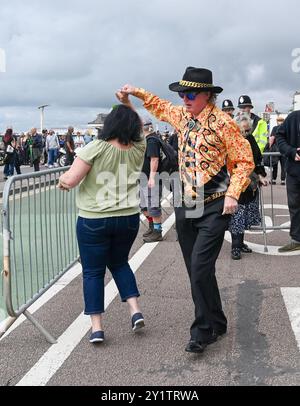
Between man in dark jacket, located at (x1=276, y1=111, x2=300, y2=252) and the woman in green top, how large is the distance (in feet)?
11.0

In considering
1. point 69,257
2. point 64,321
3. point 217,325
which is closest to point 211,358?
point 217,325

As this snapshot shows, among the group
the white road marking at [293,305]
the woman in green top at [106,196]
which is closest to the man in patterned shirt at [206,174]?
the woman in green top at [106,196]

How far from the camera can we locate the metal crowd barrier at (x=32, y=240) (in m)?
3.94

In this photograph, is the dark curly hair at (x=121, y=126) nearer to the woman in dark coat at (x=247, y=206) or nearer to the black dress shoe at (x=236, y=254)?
the woman in dark coat at (x=247, y=206)

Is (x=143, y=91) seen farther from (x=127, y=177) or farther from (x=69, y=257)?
(x=69, y=257)

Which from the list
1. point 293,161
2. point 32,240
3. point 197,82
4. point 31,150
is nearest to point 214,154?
point 197,82

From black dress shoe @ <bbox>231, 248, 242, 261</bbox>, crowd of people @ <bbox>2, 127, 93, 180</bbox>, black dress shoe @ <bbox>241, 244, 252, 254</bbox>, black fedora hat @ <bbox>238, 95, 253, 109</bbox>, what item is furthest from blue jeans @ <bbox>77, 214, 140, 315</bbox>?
crowd of people @ <bbox>2, 127, 93, 180</bbox>

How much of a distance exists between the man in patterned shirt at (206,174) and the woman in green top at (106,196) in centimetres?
40

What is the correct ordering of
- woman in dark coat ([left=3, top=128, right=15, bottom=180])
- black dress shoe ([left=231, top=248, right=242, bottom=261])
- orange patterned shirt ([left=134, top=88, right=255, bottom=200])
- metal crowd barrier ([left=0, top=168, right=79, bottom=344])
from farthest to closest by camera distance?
1. woman in dark coat ([left=3, top=128, right=15, bottom=180])
2. black dress shoe ([left=231, top=248, right=242, bottom=261])
3. metal crowd barrier ([left=0, top=168, right=79, bottom=344])
4. orange patterned shirt ([left=134, top=88, right=255, bottom=200])

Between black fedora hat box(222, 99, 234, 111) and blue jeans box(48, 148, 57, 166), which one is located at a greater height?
black fedora hat box(222, 99, 234, 111)

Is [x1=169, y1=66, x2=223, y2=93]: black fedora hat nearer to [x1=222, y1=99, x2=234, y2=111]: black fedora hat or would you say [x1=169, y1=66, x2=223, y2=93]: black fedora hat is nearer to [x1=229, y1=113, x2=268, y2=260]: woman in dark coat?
[x1=229, y1=113, x2=268, y2=260]: woman in dark coat

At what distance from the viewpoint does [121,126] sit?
3.85 metres

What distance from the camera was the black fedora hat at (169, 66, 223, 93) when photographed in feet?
12.3
